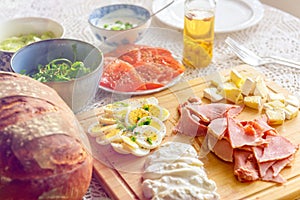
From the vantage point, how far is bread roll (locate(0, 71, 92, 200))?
1.04 meters

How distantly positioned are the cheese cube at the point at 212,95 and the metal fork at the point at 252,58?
22 cm

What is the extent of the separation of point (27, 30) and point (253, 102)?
769 millimetres

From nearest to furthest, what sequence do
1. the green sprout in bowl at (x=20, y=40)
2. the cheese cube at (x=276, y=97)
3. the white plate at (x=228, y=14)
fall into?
the cheese cube at (x=276, y=97)
the green sprout in bowl at (x=20, y=40)
the white plate at (x=228, y=14)

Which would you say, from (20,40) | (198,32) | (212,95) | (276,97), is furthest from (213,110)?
(20,40)

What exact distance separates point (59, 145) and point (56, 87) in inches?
12.8

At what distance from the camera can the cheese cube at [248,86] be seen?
151 centimetres

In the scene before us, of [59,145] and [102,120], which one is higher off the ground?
[59,145]

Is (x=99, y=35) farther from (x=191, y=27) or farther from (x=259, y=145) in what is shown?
(x=259, y=145)

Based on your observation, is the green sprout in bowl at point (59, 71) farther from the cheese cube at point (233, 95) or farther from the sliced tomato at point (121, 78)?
the cheese cube at point (233, 95)

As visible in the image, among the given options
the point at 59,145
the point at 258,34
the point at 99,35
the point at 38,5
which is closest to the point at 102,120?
the point at 59,145

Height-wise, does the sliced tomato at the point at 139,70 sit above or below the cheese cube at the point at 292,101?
above

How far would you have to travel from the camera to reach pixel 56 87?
1.37 metres

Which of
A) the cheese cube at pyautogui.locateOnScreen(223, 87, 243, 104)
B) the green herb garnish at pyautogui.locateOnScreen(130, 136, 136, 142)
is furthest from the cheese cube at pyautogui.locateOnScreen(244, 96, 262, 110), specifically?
the green herb garnish at pyautogui.locateOnScreen(130, 136, 136, 142)

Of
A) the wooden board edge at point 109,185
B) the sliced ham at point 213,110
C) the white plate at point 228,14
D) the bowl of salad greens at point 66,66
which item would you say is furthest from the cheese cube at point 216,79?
the wooden board edge at point 109,185
